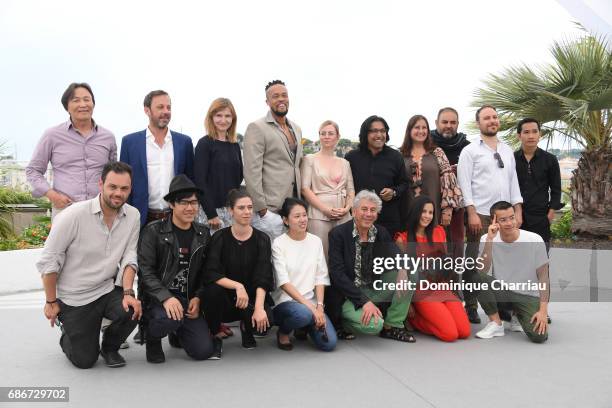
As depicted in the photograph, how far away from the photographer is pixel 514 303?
462 cm

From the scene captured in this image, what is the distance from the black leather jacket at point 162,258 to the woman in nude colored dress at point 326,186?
1.12 m

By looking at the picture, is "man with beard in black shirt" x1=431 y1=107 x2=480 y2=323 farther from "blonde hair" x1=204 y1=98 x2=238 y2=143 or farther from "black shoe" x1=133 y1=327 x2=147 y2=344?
"black shoe" x1=133 y1=327 x2=147 y2=344

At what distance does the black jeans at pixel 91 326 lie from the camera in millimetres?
3711

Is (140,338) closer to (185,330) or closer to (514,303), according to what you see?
(185,330)

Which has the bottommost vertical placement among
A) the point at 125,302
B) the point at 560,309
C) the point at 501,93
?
the point at 560,309

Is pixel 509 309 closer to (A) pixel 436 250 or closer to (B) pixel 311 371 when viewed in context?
(A) pixel 436 250

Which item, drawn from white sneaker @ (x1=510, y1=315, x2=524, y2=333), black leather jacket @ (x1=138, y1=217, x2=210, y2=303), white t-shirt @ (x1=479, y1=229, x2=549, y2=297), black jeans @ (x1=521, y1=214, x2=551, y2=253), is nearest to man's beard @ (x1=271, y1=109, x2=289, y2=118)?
black leather jacket @ (x1=138, y1=217, x2=210, y2=303)

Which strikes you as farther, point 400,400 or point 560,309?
point 560,309

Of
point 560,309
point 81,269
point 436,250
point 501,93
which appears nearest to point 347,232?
point 436,250

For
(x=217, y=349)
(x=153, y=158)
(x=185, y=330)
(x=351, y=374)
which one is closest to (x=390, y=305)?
(x=351, y=374)

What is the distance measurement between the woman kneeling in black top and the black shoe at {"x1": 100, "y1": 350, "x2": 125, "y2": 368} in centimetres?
67

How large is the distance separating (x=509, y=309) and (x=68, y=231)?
3.55 m

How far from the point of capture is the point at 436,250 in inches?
182

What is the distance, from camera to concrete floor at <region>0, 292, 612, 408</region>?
311 cm
